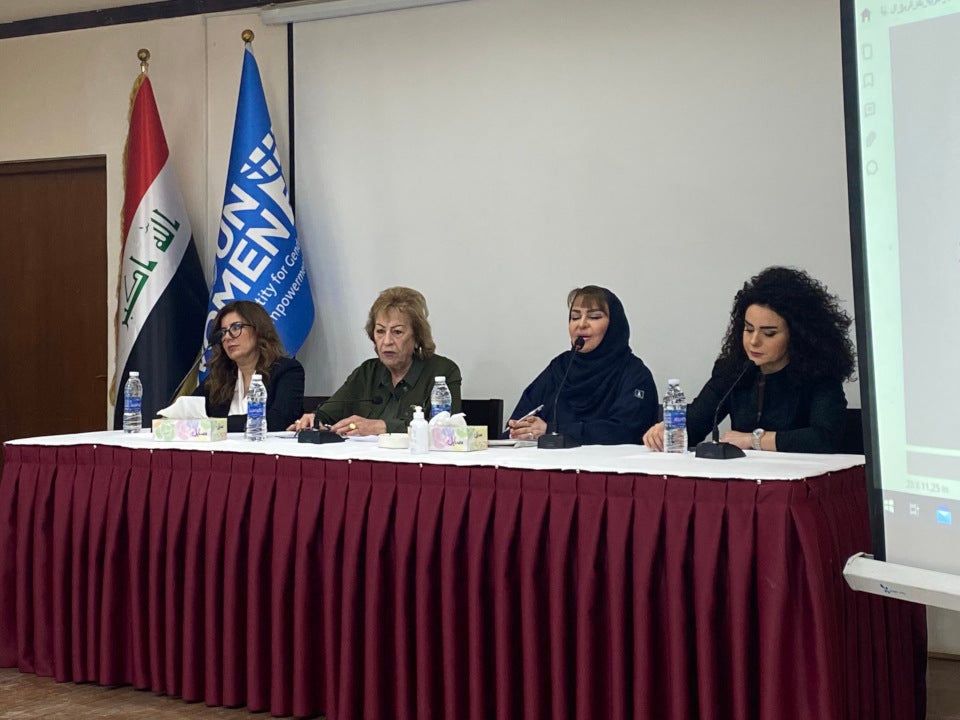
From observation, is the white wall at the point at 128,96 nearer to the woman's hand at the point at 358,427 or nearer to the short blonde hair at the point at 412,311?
the short blonde hair at the point at 412,311

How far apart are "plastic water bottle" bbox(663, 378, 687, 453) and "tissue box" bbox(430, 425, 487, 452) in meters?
0.41

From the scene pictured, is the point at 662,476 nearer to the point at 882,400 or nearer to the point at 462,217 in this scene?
the point at 882,400

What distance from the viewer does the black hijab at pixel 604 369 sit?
3.37m

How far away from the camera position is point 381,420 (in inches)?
134

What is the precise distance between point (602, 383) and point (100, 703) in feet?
5.20

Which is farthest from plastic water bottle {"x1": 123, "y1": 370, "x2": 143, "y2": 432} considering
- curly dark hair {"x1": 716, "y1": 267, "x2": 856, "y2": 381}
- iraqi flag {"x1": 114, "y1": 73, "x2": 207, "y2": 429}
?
curly dark hair {"x1": 716, "y1": 267, "x2": 856, "y2": 381}

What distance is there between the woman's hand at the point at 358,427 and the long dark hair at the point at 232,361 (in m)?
0.50

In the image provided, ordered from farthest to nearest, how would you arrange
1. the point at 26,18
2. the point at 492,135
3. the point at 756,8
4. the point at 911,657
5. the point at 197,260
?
the point at 26,18 → the point at 197,260 → the point at 492,135 → the point at 756,8 → the point at 911,657

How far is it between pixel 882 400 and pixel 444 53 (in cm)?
294

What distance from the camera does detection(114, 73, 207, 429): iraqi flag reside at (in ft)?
14.8

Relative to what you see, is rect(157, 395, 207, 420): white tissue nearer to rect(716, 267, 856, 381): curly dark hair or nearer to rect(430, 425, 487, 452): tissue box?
rect(430, 425, 487, 452): tissue box

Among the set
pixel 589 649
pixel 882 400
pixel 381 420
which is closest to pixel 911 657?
pixel 589 649

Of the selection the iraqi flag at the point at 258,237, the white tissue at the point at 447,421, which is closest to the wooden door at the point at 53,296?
the iraqi flag at the point at 258,237

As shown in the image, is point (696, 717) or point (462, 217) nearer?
point (696, 717)
